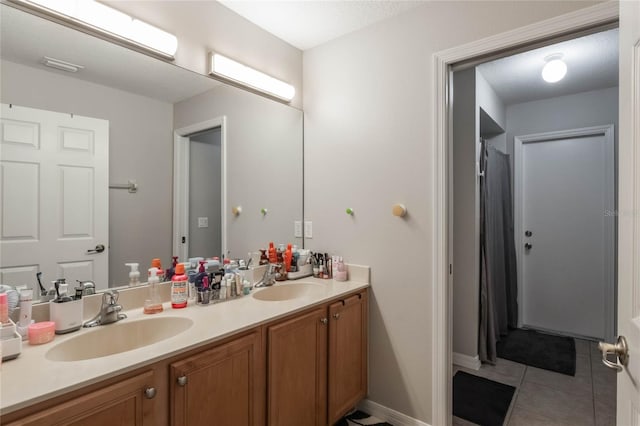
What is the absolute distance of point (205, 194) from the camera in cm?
193

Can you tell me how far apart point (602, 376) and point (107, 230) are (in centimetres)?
348

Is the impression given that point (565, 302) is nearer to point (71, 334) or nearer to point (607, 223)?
point (607, 223)

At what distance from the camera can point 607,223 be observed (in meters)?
3.15

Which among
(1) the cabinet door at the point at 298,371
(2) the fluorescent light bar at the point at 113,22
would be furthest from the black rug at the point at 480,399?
(2) the fluorescent light bar at the point at 113,22

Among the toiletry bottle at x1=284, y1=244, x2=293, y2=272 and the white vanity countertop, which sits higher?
the toiletry bottle at x1=284, y1=244, x2=293, y2=272

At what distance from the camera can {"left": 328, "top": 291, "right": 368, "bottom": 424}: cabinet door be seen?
175 centimetres

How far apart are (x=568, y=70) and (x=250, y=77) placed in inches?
106

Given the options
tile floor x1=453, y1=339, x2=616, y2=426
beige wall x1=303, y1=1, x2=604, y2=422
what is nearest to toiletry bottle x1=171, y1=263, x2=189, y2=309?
beige wall x1=303, y1=1, x2=604, y2=422

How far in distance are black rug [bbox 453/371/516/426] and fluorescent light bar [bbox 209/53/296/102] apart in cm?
238

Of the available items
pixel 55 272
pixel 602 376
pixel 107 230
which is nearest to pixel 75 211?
pixel 107 230

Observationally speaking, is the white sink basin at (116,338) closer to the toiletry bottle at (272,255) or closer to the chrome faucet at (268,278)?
the chrome faucet at (268,278)

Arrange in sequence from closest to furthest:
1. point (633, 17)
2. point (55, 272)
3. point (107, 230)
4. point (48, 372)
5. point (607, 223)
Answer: point (633, 17) → point (48, 372) → point (55, 272) → point (107, 230) → point (607, 223)

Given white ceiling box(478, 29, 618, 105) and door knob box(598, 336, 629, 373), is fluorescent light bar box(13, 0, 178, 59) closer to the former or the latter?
door knob box(598, 336, 629, 373)

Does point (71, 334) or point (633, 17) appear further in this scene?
point (71, 334)
